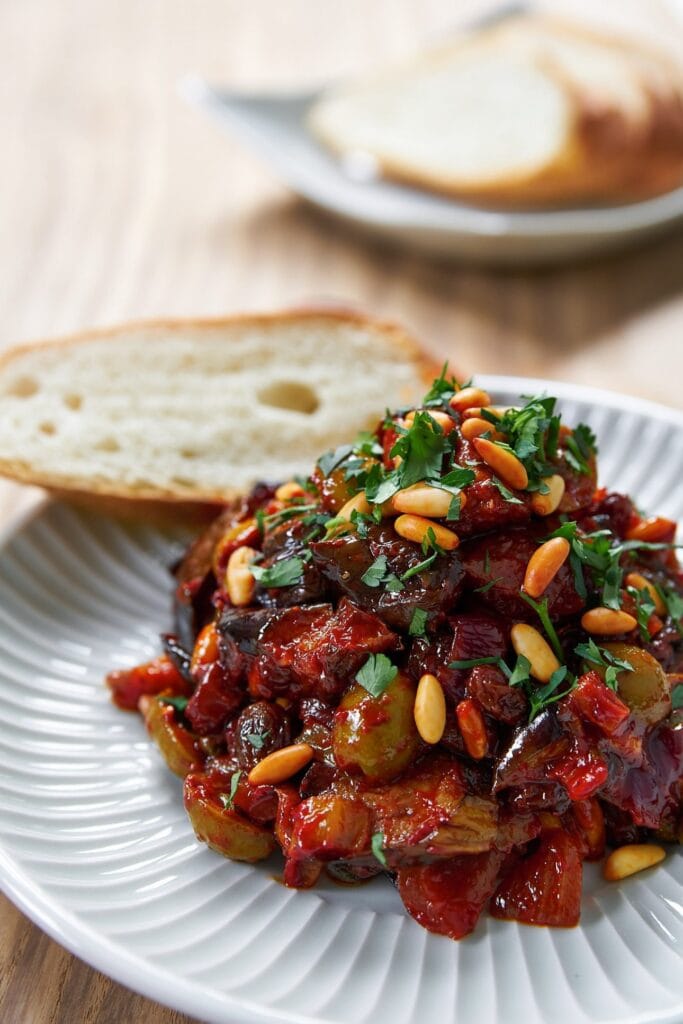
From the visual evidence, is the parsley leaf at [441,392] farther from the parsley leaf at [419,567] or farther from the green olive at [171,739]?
the green olive at [171,739]

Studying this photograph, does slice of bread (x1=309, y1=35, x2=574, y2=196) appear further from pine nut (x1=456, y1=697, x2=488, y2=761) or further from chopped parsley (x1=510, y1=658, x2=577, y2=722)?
pine nut (x1=456, y1=697, x2=488, y2=761)

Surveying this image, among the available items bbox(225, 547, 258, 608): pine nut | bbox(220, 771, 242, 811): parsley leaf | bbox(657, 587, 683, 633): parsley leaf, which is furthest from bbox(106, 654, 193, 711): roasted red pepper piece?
bbox(657, 587, 683, 633): parsley leaf

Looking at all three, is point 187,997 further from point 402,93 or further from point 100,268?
point 402,93

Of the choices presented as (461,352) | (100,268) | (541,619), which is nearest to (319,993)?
(541,619)

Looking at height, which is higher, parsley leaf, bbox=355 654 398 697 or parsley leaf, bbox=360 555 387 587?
parsley leaf, bbox=360 555 387 587

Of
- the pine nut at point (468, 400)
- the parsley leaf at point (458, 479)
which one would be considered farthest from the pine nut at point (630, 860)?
the pine nut at point (468, 400)

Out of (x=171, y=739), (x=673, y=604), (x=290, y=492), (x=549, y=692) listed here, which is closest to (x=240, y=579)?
(x=290, y=492)
